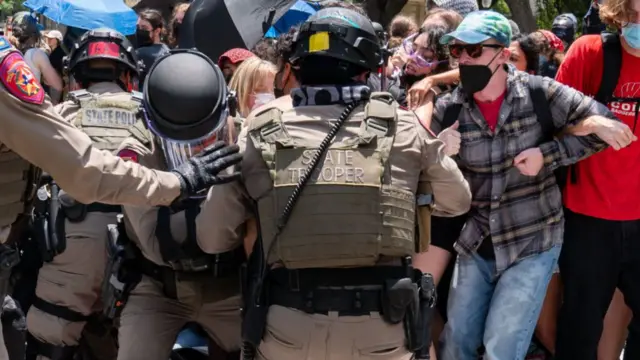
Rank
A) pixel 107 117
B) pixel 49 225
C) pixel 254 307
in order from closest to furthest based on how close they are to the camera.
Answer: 1. pixel 254 307
2. pixel 107 117
3. pixel 49 225

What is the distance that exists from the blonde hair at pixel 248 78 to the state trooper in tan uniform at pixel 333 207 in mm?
2209

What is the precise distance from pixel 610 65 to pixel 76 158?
278cm

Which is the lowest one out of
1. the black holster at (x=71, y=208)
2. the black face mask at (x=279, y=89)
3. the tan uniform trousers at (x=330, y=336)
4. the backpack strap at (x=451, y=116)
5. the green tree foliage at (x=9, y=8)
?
the tan uniform trousers at (x=330, y=336)

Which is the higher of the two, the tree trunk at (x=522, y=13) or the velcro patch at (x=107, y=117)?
the tree trunk at (x=522, y=13)

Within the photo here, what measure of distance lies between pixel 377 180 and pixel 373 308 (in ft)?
1.64

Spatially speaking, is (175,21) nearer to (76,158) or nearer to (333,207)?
(76,158)

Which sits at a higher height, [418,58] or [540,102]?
[418,58]

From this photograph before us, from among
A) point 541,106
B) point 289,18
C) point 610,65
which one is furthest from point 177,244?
point 289,18

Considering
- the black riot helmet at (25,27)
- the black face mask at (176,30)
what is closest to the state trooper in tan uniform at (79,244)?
the black face mask at (176,30)

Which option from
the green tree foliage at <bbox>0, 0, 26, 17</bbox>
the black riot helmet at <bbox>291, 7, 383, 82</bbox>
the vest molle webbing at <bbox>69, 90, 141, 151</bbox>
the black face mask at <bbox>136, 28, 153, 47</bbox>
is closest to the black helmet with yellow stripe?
the black riot helmet at <bbox>291, 7, 383, 82</bbox>

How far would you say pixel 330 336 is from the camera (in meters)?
3.70

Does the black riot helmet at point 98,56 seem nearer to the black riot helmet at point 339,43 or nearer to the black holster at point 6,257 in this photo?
the black holster at point 6,257

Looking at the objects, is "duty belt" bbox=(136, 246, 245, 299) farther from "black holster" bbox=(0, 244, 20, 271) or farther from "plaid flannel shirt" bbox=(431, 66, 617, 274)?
"plaid flannel shirt" bbox=(431, 66, 617, 274)

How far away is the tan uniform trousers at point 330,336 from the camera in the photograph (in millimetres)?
3689
